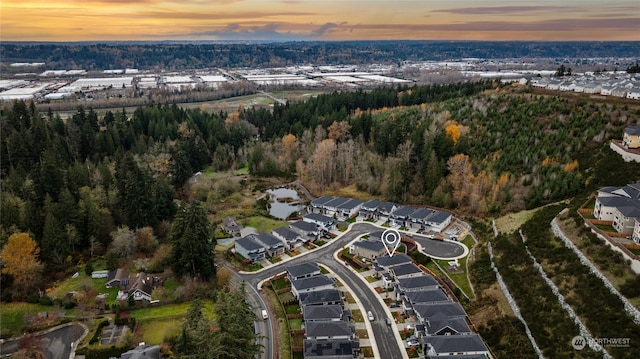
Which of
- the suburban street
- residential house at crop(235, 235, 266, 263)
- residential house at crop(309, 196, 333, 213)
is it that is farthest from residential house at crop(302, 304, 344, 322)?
residential house at crop(309, 196, 333, 213)

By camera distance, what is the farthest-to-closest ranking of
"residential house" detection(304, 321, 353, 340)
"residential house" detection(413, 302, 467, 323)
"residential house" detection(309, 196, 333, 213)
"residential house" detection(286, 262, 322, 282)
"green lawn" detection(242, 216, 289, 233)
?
"residential house" detection(309, 196, 333, 213)
"green lawn" detection(242, 216, 289, 233)
"residential house" detection(286, 262, 322, 282)
"residential house" detection(413, 302, 467, 323)
"residential house" detection(304, 321, 353, 340)

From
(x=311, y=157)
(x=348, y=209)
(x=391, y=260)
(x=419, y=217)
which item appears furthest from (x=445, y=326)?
(x=311, y=157)

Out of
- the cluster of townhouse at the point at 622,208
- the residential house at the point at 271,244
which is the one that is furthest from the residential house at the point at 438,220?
the residential house at the point at 271,244

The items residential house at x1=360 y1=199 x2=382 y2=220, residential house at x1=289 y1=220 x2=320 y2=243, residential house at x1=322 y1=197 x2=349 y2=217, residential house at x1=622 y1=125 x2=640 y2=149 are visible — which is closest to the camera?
residential house at x1=622 y1=125 x2=640 y2=149

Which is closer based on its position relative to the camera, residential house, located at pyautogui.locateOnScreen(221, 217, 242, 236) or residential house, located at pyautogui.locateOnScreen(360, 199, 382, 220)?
residential house, located at pyautogui.locateOnScreen(221, 217, 242, 236)

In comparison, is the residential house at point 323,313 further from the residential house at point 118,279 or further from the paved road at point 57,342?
the paved road at point 57,342

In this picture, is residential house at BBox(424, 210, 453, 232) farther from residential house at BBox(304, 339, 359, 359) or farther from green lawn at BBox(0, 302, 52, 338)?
green lawn at BBox(0, 302, 52, 338)

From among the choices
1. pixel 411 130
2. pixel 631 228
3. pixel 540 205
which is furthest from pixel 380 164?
pixel 631 228

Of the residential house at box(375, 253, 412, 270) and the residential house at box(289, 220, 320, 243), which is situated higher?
the residential house at box(375, 253, 412, 270)
